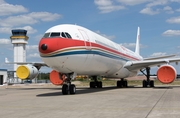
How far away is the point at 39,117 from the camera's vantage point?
7.31 metres

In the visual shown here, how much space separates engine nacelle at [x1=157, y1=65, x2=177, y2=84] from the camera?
20816 millimetres

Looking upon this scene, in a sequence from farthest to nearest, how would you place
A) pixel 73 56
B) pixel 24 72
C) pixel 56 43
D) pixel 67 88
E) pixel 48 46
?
pixel 24 72, pixel 67 88, pixel 73 56, pixel 56 43, pixel 48 46

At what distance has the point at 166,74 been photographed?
69.1 ft

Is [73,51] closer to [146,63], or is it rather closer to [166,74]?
[166,74]

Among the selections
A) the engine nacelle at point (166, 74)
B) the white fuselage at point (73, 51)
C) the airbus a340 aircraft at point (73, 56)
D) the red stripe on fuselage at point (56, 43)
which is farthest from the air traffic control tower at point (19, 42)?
the red stripe on fuselage at point (56, 43)

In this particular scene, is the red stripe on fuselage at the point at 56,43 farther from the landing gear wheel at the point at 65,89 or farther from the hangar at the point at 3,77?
the hangar at the point at 3,77

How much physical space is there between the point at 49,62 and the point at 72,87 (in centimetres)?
202

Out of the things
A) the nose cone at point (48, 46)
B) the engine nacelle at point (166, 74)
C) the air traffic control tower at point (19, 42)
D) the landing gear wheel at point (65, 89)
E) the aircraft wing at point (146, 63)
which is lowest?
the landing gear wheel at point (65, 89)

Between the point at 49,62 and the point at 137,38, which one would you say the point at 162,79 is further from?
the point at 137,38

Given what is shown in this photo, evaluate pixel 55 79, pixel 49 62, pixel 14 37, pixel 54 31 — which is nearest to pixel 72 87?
pixel 49 62

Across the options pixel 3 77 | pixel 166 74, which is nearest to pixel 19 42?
pixel 3 77

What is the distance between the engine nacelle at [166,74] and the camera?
20816mm

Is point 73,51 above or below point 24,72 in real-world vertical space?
above

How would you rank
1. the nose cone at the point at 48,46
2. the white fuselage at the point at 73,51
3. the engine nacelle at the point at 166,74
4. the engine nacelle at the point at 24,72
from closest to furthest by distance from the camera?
the nose cone at the point at 48,46, the white fuselage at the point at 73,51, the engine nacelle at the point at 166,74, the engine nacelle at the point at 24,72
